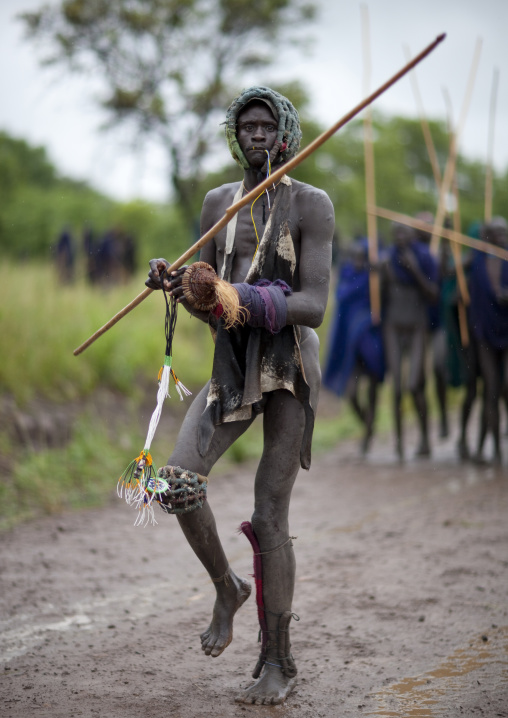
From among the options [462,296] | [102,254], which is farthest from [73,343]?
[102,254]

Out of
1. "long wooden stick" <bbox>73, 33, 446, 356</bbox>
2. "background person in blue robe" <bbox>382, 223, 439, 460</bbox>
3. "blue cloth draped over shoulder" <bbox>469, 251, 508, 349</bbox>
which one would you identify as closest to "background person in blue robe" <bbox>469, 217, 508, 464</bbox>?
"blue cloth draped over shoulder" <bbox>469, 251, 508, 349</bbox>

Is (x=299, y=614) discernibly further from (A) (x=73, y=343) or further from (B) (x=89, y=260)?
(B) (x=89, y=260)

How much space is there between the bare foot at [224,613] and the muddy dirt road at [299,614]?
226mm

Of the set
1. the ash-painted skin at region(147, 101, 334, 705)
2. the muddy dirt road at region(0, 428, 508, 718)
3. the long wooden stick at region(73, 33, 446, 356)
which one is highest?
the long wooden stick at region(73, 33, 446, 356)

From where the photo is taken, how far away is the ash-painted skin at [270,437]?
3260mm

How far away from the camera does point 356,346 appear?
948 centimetres

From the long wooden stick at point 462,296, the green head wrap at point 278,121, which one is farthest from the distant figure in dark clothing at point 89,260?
the green head wrap at point 278,121

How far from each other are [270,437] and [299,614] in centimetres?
142

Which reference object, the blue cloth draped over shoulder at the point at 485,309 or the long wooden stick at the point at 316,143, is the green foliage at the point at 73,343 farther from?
the long wooden stick at the point at 316,143

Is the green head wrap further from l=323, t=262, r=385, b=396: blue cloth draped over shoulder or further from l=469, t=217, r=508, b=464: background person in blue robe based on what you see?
l=323, t=262, r=385, b=396: blue cloth draped over shoulder

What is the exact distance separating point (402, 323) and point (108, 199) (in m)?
39.8

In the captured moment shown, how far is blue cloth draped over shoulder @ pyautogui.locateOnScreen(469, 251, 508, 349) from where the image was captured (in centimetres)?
834

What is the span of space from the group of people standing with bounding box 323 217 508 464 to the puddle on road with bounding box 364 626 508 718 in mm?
4726

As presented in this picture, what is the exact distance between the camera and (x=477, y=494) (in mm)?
7211
